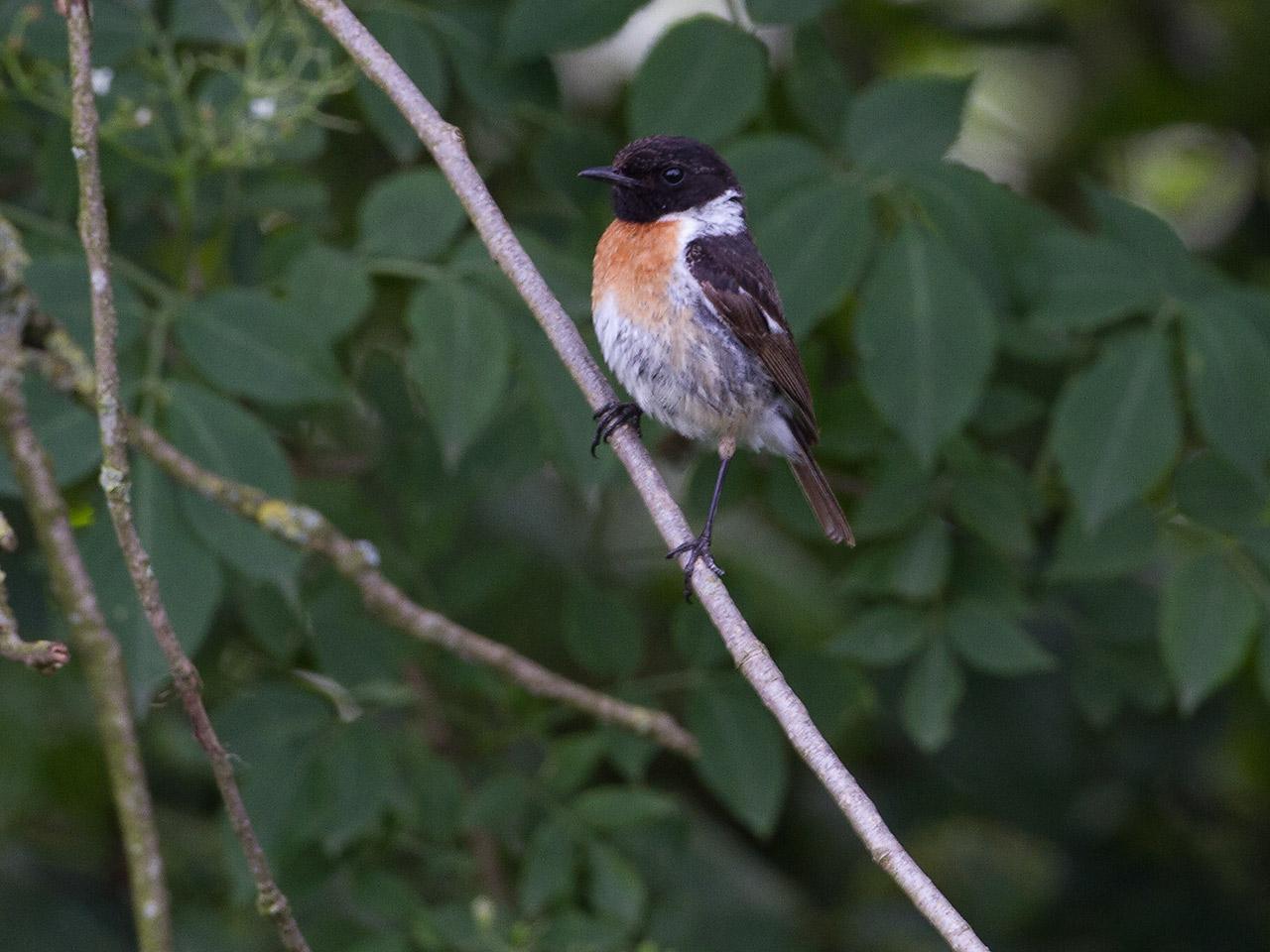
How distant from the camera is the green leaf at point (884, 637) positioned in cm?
392

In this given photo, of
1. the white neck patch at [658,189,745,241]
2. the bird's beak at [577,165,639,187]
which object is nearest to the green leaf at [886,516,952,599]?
the white neck patch at [658,189,745,241]

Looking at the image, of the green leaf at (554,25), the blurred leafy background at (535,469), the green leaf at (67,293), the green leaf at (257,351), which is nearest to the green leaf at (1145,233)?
the blurred leafy background at (535,469)

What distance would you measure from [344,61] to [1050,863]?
3.79 meters

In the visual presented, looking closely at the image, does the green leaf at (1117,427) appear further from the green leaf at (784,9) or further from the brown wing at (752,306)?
the green leaf at (784,9)

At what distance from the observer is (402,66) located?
11.9 ft

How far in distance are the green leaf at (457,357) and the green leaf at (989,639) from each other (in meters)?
1.35

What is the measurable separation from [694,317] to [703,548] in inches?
29.7

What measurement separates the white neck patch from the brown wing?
6 cm

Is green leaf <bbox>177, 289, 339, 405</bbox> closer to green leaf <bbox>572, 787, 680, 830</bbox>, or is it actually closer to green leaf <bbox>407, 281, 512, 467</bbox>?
green leaf <bbox>407, 281, 512, 467</bbox>

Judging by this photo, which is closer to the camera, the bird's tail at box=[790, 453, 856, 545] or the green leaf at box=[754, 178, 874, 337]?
the green leaf at box=[754, 178, 874, 337]

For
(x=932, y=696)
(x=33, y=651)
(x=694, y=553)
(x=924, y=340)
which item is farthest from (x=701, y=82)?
(x=33, y=651)

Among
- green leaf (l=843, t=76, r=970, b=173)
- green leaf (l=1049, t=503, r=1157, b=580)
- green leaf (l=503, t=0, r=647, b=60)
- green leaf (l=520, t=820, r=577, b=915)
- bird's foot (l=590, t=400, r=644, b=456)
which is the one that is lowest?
green leaf (l=520, t=820, r=577, b=915)

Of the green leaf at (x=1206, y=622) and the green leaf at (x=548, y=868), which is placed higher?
the green leaf at (x=1206, y=622)

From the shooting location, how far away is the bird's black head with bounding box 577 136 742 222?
371 centimetres
